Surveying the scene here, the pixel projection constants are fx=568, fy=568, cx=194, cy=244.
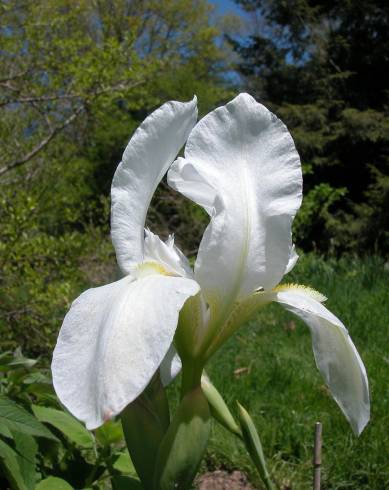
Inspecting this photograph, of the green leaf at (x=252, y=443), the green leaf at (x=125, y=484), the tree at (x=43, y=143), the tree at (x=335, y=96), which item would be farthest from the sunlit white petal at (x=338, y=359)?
the tree at (x=335, y=96)

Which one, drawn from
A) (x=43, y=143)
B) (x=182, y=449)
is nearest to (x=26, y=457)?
(x=182, y=449)

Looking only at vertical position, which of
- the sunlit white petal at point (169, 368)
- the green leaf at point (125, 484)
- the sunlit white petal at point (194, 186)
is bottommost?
the green leaf at point (125, 484)

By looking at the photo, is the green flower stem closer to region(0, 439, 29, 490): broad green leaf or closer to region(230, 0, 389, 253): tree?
region(0, 439, 29, 490): broad green leaf

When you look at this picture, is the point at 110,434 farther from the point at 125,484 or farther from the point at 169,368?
the point at 169,368

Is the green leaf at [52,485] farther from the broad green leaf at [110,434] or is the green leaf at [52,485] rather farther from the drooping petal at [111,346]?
the drooping petal at [111,346]

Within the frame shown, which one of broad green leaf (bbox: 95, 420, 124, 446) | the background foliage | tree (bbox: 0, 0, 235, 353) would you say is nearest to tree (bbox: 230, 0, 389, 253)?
the background foliage

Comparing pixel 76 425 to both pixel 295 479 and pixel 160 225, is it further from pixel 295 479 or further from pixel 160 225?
pixel 160 225
